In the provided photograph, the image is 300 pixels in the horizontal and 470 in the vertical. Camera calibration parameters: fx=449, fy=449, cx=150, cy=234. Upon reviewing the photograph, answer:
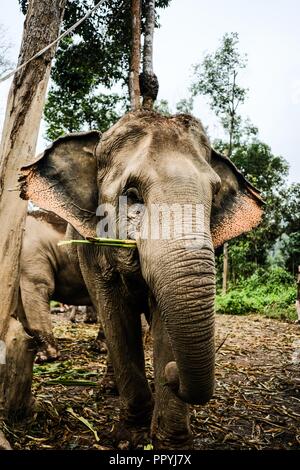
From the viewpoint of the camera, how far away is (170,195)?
2.44m

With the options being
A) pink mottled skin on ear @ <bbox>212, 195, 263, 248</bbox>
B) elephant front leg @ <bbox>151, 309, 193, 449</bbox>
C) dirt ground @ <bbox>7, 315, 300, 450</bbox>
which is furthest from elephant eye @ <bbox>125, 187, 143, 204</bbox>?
dirt ground @ <bbox>7, 315, 300, 450</bbox>

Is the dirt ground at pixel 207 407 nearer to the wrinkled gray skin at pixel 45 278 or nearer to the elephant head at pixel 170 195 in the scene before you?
the wrinkled gray skin at pixel 45 278

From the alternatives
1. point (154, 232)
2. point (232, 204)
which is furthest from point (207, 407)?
point (154, 232)

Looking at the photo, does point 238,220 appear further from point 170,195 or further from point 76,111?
point 76,111

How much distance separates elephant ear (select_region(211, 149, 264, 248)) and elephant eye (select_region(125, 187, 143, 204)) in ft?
2.99

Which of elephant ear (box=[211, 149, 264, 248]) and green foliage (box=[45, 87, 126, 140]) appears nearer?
elephant ear (box=[211, 149, 264, 248])

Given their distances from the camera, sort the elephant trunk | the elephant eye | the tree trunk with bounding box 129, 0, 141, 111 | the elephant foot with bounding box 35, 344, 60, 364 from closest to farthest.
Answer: the elephant trunk < the elephant eye < the elephant foot with bounding box 35, 344, 60, 364 < the tree trunk with bounding box 129, 0, 141, 111

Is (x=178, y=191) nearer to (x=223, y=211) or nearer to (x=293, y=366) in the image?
(x=223, y=211)

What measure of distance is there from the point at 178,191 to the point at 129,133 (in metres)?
0.76

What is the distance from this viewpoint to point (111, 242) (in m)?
2.66

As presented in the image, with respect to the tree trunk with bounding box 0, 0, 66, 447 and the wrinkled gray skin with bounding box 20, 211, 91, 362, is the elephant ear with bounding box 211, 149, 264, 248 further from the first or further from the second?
the wrinkled gray skin with bounding box 20, 211, 91, 362

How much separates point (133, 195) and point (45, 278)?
11.3ft

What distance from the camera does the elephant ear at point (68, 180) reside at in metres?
3.15

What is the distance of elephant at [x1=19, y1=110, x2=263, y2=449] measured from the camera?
219cm
